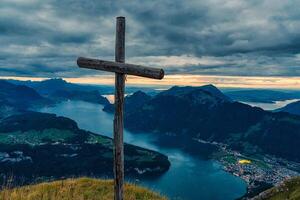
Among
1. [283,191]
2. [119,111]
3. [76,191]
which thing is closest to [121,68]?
[119,111]

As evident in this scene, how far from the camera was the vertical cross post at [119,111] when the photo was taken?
13.4 meters

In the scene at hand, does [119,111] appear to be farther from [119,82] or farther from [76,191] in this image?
[76,191]

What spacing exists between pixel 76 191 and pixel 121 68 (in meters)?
9.79

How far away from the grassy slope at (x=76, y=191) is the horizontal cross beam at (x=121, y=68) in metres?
7.75

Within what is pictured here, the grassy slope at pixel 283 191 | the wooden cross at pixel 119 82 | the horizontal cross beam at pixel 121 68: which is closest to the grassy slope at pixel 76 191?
the wooden cross at pixel 119 82

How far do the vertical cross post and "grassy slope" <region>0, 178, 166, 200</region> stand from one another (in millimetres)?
5221

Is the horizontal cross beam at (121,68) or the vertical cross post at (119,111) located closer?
the horizontal cross beam at (121,68)

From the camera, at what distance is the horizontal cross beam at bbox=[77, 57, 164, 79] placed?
1241 centimetres

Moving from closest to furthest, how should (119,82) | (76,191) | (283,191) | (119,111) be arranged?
(119,111)
(119,82)
(76,191)
(283,191)

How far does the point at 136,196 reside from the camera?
20234mm

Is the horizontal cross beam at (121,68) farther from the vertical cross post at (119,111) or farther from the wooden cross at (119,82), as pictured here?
the vertical cross post at (119,111)

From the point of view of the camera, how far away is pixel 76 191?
19.9m

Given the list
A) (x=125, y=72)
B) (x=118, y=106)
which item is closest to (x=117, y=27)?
(x=125, y=72)

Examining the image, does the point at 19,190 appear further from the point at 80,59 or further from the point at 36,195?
the point at 80,59
